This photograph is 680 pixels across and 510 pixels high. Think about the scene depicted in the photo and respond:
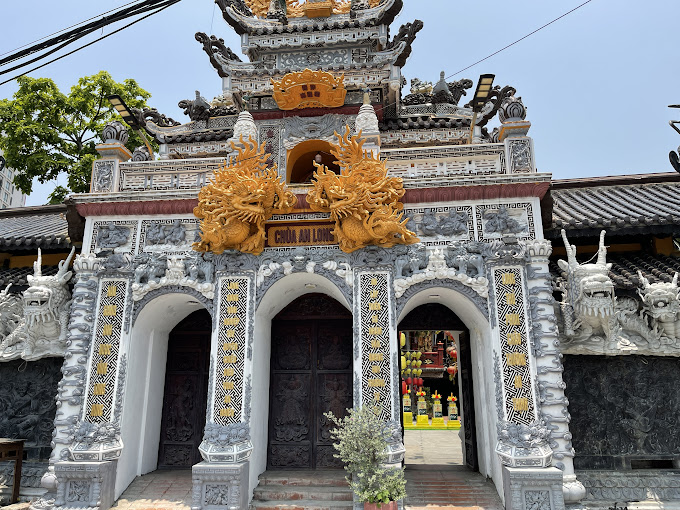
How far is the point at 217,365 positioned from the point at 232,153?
4113mm

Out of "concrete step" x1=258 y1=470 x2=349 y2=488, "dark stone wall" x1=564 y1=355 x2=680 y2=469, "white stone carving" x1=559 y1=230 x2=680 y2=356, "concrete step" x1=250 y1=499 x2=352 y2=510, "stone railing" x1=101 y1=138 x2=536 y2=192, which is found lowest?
"concrete step" x1=250 y1=499 x2=352 y2=510

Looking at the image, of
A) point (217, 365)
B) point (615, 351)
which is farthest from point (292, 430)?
point (615, 351)

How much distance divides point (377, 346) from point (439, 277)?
1.62 meters

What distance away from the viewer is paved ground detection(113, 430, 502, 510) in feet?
25.7

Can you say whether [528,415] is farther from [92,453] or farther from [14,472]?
[14,472]

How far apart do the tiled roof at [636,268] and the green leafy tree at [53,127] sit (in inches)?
Result: 599

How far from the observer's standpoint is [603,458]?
28.0 feet

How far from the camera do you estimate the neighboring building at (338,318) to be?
7.93 meters

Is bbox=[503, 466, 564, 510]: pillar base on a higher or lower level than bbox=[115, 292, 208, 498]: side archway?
lower

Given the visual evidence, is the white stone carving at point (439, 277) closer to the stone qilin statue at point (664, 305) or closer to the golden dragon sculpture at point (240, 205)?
the golden dragon sculpture at point (240, 205)

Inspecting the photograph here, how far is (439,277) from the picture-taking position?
8.43m

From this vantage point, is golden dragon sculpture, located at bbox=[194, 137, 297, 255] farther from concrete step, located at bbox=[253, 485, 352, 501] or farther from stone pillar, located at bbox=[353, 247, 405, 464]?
concrete step, located at bbox=[253, 485, 352, 501]

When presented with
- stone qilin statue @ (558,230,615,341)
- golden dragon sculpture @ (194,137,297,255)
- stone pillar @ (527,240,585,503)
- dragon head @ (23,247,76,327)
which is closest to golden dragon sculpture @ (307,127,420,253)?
golden dragon sculpture @ (194,137,297,255)

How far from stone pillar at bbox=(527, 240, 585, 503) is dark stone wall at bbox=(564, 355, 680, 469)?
1156 mm
